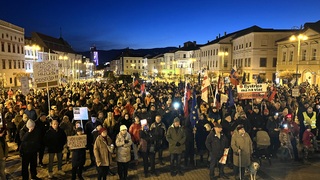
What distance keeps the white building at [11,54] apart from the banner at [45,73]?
1643 inches

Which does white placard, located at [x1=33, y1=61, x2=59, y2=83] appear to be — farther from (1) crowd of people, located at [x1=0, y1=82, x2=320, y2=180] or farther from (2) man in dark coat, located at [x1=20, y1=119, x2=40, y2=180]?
(2) man in dark coat, located at [x1=20, y1=119, x2=40, y2=180]

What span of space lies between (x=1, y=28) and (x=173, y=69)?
6594 cm

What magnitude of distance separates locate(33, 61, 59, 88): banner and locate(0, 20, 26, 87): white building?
41.7m

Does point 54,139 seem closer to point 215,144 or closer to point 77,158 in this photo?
point 77,158

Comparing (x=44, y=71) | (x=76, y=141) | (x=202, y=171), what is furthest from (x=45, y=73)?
(x=202, y=171)

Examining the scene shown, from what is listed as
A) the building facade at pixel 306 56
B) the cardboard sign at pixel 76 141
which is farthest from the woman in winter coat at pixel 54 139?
the building facade at pixel 306 56

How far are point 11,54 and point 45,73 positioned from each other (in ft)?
159

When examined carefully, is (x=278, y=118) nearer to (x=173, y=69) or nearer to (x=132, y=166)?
(x=132, y=166)

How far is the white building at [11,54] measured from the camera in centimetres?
5122

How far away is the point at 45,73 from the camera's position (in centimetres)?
1238

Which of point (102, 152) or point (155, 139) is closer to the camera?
point (102, 152)

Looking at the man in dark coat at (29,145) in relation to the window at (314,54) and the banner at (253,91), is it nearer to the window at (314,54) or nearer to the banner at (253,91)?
the banner at (253,91)

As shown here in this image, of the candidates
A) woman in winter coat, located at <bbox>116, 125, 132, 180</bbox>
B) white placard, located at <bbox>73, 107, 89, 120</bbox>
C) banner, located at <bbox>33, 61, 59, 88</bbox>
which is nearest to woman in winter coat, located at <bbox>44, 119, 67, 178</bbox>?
white placard, located at <bbox>73, 107, 89, 120</bbox>

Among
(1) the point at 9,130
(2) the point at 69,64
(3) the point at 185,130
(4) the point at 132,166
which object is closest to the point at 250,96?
(3) the point at 185,130
